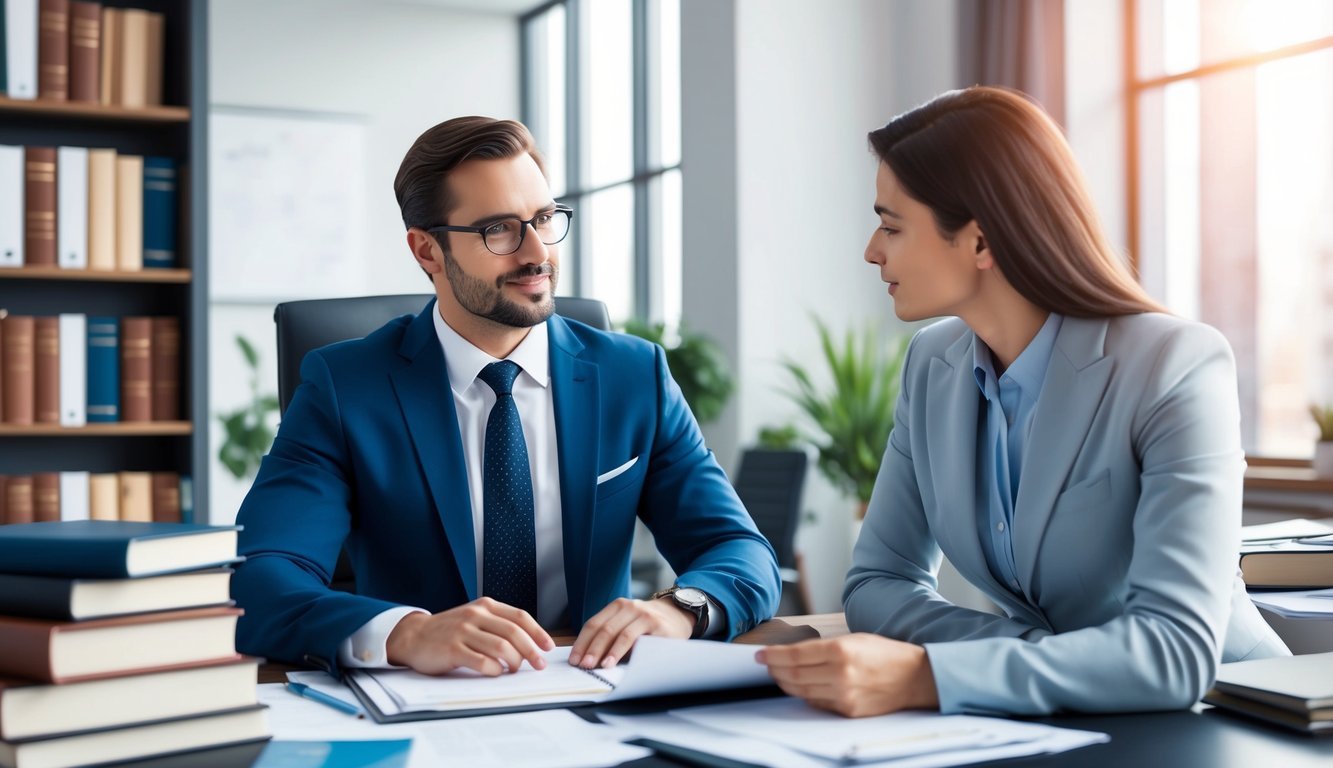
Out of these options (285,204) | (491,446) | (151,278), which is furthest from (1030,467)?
(285,204)

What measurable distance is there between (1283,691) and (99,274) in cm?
300

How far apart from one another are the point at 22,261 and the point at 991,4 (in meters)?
3.36

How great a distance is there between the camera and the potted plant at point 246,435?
229 inches

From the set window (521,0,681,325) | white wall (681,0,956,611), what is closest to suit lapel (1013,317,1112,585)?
white wall (681,0,956,611)

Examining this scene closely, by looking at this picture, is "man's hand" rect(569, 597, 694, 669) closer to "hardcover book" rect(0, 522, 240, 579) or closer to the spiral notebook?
the spiral notebook

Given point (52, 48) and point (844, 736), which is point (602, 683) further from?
point (52, 48)

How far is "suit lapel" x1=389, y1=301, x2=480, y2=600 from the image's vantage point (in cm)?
165

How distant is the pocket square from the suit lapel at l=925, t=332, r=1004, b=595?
46 centimetres

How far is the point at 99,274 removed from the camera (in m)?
3.22

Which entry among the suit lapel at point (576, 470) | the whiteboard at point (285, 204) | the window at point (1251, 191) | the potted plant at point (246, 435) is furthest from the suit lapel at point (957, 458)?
the whiteboard at point (285, 204)

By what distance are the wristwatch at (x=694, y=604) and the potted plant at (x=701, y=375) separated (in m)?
3.52

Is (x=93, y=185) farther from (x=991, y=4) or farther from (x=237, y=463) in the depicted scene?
(x=991, y=4)

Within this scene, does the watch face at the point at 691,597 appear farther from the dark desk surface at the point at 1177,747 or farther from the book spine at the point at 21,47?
the book spine at the point at 21,47

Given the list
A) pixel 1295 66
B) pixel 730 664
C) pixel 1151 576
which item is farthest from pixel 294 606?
pixel 1295 66
